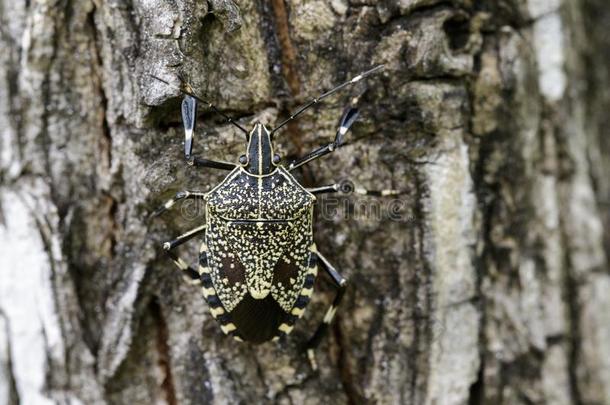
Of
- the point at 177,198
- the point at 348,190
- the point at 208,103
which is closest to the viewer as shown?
the point at 208,103

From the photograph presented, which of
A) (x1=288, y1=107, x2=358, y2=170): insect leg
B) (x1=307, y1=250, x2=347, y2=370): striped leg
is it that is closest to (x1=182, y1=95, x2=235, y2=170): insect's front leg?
(x1=288, y1=107, x2=358, y2=170): insect leg

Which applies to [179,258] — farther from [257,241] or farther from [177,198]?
[257,241]

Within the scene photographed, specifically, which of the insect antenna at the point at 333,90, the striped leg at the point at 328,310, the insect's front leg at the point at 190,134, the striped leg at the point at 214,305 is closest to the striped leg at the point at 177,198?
the insect's front leg at the point at 190,134

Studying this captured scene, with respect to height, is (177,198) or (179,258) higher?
(177,198)

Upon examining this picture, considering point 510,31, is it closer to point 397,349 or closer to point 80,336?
point 397,349

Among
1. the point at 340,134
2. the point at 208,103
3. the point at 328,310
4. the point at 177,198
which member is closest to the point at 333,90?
the point at 340,134

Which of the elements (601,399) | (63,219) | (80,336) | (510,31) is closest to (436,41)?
(510,31)

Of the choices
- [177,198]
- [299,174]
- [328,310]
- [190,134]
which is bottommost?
[328,310]
